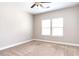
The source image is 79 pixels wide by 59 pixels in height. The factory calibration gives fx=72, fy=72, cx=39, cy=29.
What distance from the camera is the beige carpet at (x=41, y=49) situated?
1.41 meters

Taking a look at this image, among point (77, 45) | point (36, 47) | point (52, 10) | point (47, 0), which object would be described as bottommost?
point (36, 47)

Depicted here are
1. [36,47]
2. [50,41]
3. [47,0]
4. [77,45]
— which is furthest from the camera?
[36,47]

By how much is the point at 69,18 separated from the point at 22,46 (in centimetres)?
108

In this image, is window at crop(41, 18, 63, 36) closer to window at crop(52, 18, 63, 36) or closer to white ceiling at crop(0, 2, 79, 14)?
window at crop(52, 18, 63, 36)

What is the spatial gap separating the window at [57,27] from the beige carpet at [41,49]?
0.26 meters

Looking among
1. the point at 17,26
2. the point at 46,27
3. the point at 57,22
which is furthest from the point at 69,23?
the point at 17,26

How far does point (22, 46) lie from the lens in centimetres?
147

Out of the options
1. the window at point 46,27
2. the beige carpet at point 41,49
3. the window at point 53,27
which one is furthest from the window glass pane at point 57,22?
the beige carpet at point 41,49

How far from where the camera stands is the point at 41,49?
1673 millimetres

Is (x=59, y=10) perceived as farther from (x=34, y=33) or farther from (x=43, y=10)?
(x=34, y=33)

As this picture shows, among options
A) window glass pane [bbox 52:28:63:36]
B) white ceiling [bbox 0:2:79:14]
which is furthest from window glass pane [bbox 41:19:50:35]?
white ceiling [bbox 0:2:79:14]

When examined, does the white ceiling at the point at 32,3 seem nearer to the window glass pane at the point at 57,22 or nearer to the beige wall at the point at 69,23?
the beige wall at the point at 69,23

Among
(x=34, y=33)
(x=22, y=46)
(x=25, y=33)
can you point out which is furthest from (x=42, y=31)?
(x=22, y=46)

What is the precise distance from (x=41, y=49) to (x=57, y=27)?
68cm
